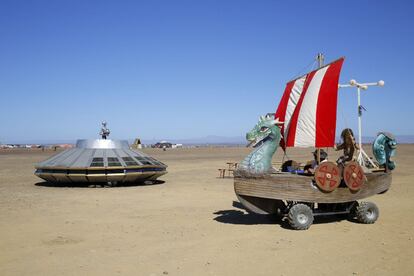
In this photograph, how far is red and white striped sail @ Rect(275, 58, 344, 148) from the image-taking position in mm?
12125

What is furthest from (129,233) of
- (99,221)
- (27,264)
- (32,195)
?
(32,195)

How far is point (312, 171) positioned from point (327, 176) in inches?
18.0

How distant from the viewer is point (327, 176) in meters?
11.0

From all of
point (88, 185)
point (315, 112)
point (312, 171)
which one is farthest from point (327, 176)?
point (88, 185)

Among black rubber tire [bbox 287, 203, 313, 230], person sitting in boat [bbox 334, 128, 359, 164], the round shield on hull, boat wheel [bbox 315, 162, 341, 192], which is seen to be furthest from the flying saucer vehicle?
boat wheel [bbox 315, 162, 341, 192]

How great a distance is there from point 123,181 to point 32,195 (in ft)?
15.1

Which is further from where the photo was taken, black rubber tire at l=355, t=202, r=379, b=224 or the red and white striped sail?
the red and white striped sail

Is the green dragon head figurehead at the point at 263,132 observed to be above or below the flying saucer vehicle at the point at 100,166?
above

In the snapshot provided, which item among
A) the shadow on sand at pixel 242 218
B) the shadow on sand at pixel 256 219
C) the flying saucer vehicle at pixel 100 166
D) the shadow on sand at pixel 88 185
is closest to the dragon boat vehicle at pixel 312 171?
the shadow on sand at pixel 256 219

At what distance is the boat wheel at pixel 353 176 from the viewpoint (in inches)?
446

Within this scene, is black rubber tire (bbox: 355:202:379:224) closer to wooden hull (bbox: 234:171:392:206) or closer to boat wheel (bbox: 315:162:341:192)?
wooden hull (bbox: 234:171:392:206)

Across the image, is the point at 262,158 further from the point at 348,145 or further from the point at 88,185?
the point at 88,185

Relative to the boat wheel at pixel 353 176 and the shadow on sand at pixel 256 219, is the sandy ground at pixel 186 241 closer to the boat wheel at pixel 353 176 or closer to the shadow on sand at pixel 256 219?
the shadow on sand at pixel 256 219

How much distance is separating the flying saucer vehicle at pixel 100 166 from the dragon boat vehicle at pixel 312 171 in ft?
30.8
